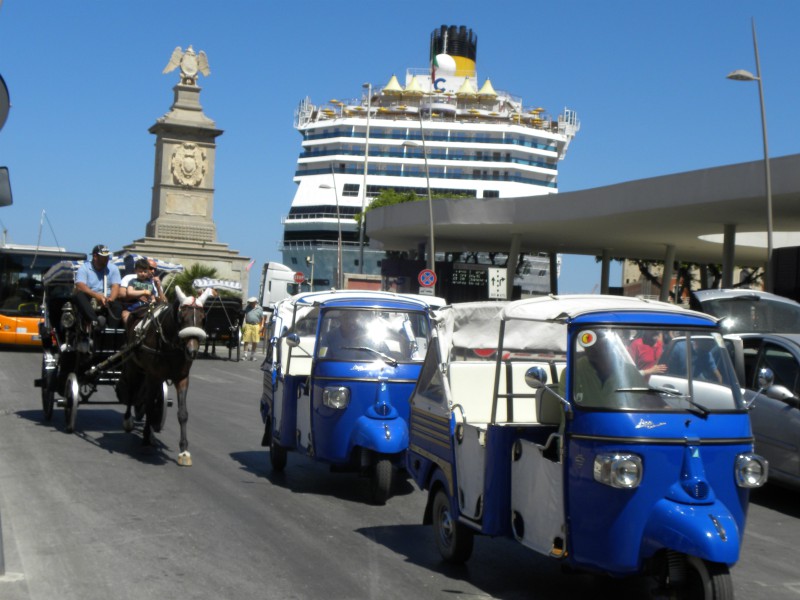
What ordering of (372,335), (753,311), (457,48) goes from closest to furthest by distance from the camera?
(372,335) < (753,311) < (457,48)

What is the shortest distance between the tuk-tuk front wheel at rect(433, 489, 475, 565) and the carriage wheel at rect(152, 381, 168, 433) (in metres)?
5.58

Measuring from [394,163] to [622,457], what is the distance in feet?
344

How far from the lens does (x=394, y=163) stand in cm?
10981

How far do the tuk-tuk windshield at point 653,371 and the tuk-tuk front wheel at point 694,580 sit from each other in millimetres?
880

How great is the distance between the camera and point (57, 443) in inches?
523

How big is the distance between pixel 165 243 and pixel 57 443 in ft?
140

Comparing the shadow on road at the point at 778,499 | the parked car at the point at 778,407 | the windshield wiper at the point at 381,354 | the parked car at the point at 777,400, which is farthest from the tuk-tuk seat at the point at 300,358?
the shadow on road at the point at 778,499

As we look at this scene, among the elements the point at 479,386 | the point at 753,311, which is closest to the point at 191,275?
the point at 753,311

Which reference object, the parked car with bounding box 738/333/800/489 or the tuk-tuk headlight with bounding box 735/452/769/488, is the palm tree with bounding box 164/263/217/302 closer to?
the parked car with bounding box 738/333/800/489

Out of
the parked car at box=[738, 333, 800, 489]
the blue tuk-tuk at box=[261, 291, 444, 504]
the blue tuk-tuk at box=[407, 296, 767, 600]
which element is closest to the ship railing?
the parked car at box=[738, 333, 800, 489]

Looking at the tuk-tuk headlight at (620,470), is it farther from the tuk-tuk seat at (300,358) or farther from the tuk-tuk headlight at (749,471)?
the tuk-tuk seat at (300,358)

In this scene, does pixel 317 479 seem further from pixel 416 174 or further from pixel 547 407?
pixel 416 174

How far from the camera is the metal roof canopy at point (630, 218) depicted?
1089 inches

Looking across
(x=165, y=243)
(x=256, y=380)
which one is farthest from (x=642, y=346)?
(x=165, y=243)
